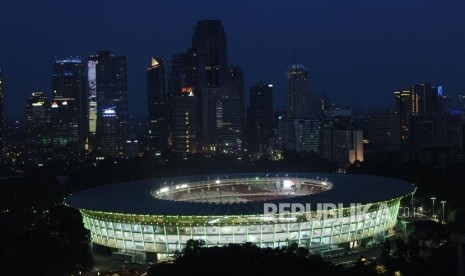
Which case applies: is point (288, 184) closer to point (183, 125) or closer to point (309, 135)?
point (309, 135)

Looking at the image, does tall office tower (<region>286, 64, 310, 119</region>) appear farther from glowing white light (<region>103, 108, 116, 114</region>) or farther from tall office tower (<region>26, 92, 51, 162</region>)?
tall office tower (<region>26, 92, 51, 162</region>)

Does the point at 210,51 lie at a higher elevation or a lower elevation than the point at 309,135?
higher

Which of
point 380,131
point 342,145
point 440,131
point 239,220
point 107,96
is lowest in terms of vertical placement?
point 239,220

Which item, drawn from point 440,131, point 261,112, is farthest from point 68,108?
point 440,131

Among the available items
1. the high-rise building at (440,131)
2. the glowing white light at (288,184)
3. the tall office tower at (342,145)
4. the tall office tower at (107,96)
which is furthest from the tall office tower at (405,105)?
the glowing white light at (288,184)

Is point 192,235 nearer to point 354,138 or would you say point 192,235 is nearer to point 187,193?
point 187,193

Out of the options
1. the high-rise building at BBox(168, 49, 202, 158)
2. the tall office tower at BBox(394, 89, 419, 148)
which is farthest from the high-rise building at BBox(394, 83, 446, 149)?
the high-rise building at BBox(168, 49, 202, 158)
